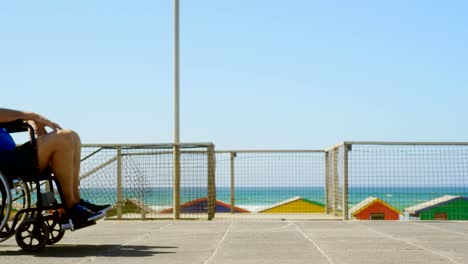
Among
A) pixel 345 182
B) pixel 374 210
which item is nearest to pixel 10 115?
pixel 345 182

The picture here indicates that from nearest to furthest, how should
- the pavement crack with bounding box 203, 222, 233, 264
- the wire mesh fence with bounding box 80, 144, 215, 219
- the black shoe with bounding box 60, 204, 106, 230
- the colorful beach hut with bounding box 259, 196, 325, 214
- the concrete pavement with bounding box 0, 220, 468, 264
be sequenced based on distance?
the pavement crack with bounding box 203, 222, 233, 264
the concrete pavement with bounding box 0, 220, 468, 264
the black shoe with bounding box 60, 204, 106, 230
the wire mesh fence with bounding box 80, 144, 215, 219
the colorful beach hut with bounding box 259, 196, 325, 214

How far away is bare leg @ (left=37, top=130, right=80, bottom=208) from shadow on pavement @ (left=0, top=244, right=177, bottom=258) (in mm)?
382

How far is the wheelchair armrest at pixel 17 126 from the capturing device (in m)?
5.84

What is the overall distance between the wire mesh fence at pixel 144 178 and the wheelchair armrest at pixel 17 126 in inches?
192

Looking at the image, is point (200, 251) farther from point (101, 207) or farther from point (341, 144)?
point (341, 144)

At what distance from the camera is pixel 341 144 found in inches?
448

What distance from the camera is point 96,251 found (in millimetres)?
5934

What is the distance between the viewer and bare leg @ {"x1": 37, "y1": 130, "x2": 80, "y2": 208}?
581cm

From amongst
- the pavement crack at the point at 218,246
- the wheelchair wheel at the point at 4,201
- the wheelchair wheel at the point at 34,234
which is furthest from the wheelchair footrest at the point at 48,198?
the pavement crack at the point at 218,246

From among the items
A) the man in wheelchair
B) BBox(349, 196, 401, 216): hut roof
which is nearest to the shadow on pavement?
the man in wheelchair

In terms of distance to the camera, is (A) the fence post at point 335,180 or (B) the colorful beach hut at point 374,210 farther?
(B) the colorful beach hut at point 374,210

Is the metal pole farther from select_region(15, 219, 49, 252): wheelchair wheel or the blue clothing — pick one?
the blue clothing

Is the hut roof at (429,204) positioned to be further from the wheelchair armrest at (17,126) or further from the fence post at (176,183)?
the wheelchair armrest at (17,126)

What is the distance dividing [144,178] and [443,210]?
5.47m
